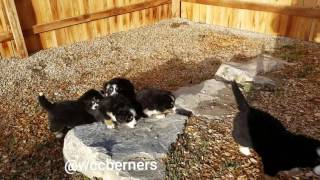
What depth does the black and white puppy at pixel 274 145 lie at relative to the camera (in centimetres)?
353

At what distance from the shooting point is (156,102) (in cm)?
396

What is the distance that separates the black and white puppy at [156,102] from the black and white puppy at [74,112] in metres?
0.61

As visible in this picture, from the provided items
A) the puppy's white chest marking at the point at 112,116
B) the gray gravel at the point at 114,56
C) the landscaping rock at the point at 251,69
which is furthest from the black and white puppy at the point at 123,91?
the landscaping rock at the point at 251,69

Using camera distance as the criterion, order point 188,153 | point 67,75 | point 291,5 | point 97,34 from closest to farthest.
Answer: point 188,153
point 67,75
point 291,5
point 97,34

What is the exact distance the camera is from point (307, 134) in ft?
13.5

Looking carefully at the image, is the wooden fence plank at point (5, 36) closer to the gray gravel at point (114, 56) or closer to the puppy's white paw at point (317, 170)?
the gray gravel at point (114, 56)

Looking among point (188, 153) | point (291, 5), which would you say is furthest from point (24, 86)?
point (291, 5)

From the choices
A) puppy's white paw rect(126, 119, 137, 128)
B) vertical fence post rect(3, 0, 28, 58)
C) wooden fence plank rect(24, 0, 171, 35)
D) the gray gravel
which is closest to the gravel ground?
the gray gravel

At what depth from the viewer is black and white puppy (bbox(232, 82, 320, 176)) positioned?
139 inches

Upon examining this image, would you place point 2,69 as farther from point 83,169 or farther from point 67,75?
point 83,169

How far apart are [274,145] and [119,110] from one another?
1.78m

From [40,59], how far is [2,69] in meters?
0.77

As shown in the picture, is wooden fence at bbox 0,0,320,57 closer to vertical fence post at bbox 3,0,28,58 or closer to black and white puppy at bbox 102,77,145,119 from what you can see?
vertical fence post at bbox 3,0,28,58

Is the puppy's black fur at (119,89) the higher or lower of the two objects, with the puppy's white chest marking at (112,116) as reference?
higher
